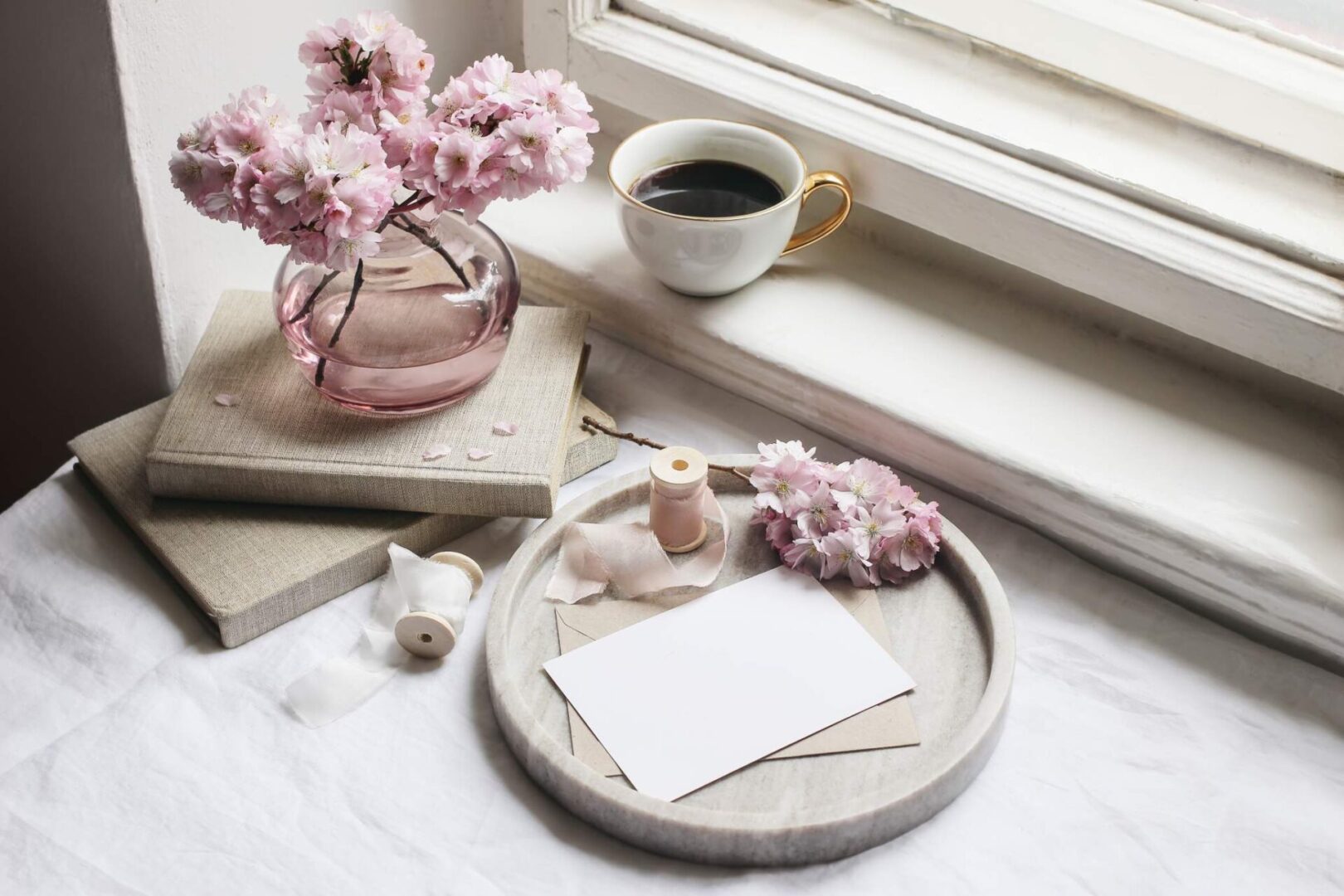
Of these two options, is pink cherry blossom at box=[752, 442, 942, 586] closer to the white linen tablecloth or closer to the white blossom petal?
the white linen tablecloth

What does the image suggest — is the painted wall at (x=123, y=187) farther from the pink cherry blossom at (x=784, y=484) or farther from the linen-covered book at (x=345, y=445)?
the pink cherry blossom at (x=784, y=484)

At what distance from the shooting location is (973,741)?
626 millimetres

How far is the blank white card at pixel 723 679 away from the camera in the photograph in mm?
637

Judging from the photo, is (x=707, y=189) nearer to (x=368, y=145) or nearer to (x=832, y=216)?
(x=832, y=216)

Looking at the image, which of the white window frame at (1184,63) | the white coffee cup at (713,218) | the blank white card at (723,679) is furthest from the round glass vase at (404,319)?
the white window frame at (1184,63)

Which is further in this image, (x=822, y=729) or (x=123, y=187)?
(x=123, y=187)

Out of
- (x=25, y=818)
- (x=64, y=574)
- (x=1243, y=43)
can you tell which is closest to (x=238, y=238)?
(x=64, y=574)

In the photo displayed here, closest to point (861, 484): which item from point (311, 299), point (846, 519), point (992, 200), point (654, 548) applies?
point (846, 519)

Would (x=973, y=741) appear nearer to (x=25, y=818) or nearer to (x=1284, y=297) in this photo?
(x=1284, y=297)

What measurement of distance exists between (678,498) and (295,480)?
24 centimetres

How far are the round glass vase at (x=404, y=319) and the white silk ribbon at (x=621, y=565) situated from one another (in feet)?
0.46

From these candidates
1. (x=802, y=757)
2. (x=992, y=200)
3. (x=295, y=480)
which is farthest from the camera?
(x=992, y=200)

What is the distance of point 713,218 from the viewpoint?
2.72 ft

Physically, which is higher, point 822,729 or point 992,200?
point 992,200
